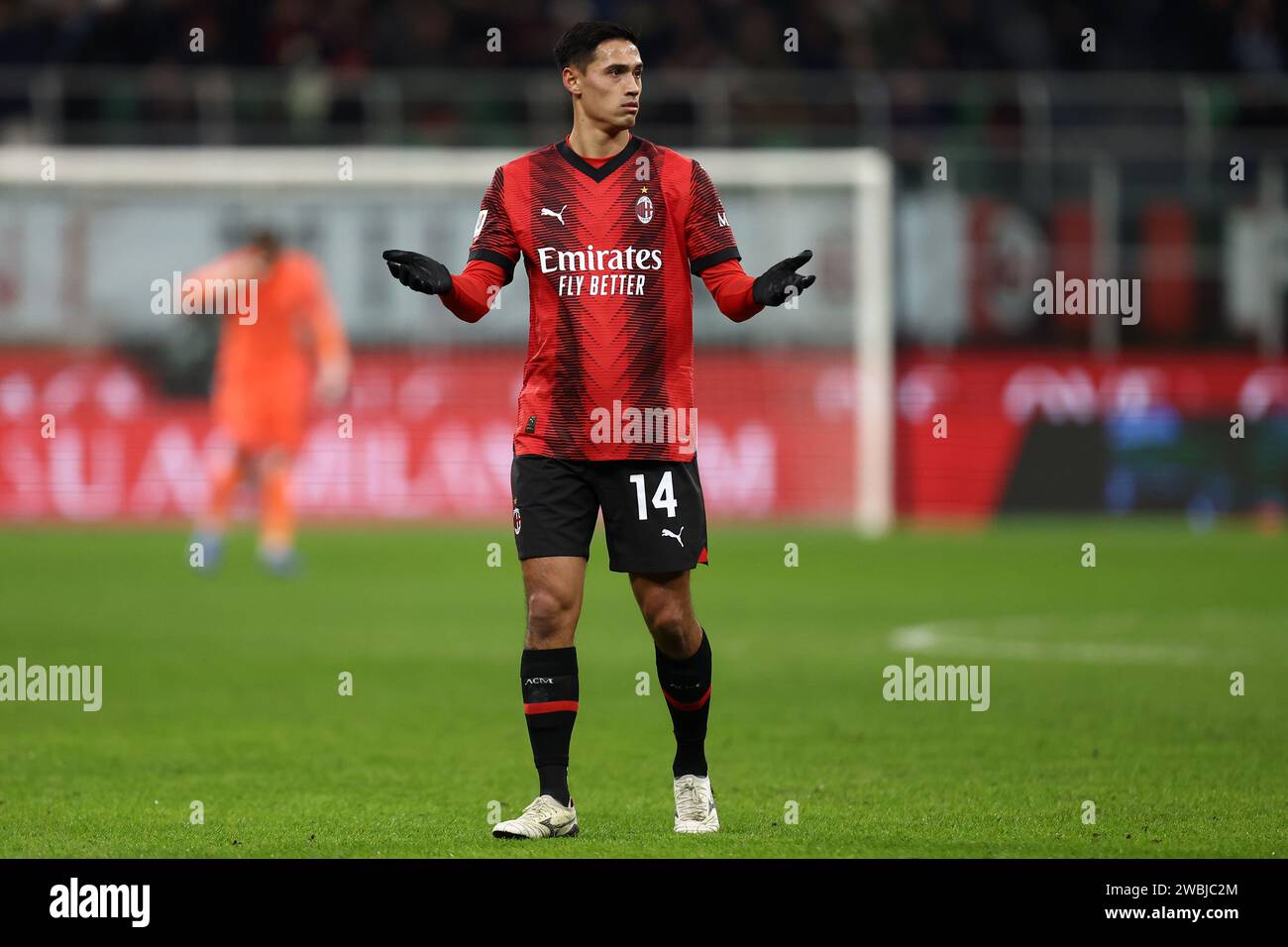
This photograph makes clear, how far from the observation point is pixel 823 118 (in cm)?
2325

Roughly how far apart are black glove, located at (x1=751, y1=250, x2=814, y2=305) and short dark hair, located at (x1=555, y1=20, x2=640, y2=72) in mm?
876

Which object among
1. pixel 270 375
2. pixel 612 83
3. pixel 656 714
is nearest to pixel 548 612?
pixel 612 83

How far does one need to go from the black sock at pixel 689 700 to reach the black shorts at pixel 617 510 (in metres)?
0.34

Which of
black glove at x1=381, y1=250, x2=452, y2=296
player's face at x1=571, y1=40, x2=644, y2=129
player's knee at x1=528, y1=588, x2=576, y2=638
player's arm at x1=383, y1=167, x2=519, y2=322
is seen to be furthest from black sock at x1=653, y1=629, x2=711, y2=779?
player's face at x1=571, y1=40, x2=644, y2=129

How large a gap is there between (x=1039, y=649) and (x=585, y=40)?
664 cm

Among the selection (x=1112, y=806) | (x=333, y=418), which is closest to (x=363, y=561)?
(x=333, y=418)

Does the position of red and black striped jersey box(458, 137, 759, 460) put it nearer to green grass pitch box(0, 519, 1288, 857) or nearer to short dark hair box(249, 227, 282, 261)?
green grass pitch box(0, 519, 1288, 857)

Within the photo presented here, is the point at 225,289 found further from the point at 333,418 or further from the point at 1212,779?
the point at 1212,779

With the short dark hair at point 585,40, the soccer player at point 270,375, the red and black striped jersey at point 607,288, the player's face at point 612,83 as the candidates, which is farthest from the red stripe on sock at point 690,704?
the soccer player at point 270,375

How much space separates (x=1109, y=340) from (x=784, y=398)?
334cm

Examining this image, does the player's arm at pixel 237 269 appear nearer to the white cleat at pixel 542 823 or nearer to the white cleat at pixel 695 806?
the white cleat at pixel 695 806

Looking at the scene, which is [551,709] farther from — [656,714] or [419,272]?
[656,714]

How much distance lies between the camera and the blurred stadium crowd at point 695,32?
24984 millimetres

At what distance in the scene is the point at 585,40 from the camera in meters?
6.57
